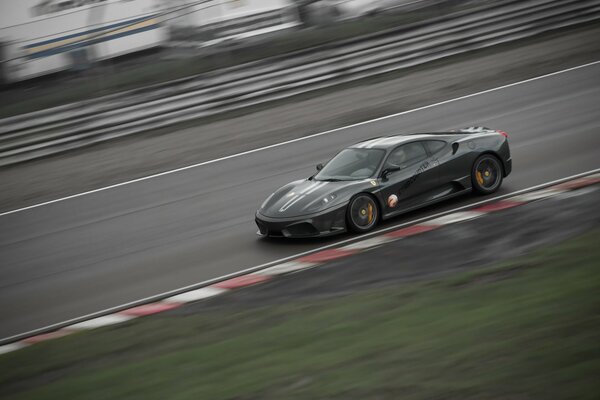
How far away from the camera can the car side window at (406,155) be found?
462 inches

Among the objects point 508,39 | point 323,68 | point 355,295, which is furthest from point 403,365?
point 508,39

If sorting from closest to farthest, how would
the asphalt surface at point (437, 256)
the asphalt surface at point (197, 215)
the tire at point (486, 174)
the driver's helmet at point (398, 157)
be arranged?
the asphalt surface at point (437, 256), the asphalt surface at point (197, 215), the driver's helmet at point (398, 157), the tire at point (486, 174)

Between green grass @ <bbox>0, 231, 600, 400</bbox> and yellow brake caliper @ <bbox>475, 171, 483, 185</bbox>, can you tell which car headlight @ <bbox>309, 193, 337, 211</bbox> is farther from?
green grass @ <bbox>0, 231, 600, 400</bbox>

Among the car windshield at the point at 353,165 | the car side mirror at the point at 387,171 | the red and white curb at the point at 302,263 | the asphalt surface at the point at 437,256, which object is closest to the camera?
the asphalt surface at the point at 437,256

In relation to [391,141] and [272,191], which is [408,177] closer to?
[391,141]

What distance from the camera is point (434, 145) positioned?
12141mm

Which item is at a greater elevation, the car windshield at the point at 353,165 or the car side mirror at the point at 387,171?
the car windshield at the point at 353,165

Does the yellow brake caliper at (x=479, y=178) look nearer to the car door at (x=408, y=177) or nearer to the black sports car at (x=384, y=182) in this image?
the black sports car at (x=384, y=182)

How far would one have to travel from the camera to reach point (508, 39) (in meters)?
23.7

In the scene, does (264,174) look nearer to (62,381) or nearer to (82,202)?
(82,202)

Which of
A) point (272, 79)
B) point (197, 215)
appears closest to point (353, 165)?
point (197, 215)

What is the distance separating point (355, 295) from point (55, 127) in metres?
12.9

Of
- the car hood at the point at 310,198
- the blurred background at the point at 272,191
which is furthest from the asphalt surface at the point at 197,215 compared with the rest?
the car hood at the point at 310,198

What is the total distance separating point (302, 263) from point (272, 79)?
11964 millimetres
